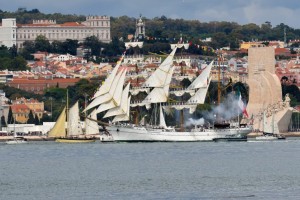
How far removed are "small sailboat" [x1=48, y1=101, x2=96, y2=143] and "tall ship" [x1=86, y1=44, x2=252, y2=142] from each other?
4.81ft

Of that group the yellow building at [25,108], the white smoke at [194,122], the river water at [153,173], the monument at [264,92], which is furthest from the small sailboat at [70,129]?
the yellow building at [25,108]

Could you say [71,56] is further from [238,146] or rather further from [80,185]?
[80,185]

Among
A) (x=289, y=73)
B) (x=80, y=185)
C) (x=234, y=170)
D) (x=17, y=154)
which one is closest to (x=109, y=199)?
(x=80, y=185)

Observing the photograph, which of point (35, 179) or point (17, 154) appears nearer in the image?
point (35, 179)

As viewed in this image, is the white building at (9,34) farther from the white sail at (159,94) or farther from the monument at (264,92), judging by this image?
the white sail at (159,94)

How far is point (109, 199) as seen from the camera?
39.2 metres

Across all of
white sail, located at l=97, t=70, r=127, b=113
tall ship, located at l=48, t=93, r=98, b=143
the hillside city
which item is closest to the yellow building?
the hillside city

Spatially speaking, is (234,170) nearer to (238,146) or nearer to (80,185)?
(80,185)

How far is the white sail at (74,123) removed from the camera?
246 ft

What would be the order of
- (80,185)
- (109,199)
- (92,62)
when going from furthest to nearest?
(92,62) < (80,185) < (109,199)

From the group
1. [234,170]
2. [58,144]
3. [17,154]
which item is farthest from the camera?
[58,144]

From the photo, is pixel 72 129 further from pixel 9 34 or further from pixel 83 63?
pixel 9 34

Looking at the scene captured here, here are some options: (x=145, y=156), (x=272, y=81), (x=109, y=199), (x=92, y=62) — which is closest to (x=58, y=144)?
(x=145, y=156)

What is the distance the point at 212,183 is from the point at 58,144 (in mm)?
29786
